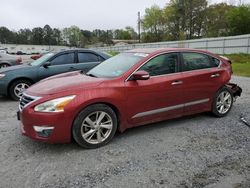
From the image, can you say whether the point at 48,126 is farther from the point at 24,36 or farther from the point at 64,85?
the point at 24,36

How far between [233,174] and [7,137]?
12.2 ft

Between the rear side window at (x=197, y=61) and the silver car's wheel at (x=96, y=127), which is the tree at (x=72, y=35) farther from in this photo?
the silver car's wheel at (x=96, y=127)

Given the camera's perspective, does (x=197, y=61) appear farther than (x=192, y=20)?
No

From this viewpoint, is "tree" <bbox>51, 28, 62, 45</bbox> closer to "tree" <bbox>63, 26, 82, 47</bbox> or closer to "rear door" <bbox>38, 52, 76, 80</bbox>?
"tree" <bbox>63, 26, 82, 47</bbox>

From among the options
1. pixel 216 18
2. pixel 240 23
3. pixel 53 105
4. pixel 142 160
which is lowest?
pixel 142 160

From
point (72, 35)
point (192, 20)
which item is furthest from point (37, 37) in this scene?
point (192, 20)

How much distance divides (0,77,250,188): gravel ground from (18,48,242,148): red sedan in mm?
276

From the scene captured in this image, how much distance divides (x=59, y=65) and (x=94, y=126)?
4.66m

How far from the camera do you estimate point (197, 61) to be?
17.9 ft

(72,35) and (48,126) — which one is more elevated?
(72,35)

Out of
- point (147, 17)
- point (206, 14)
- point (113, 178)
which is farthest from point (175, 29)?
point (113, 178)

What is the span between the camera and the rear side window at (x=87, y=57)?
342 inches

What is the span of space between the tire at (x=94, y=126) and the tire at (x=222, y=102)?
245 cm

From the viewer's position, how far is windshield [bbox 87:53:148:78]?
4.71 metres
